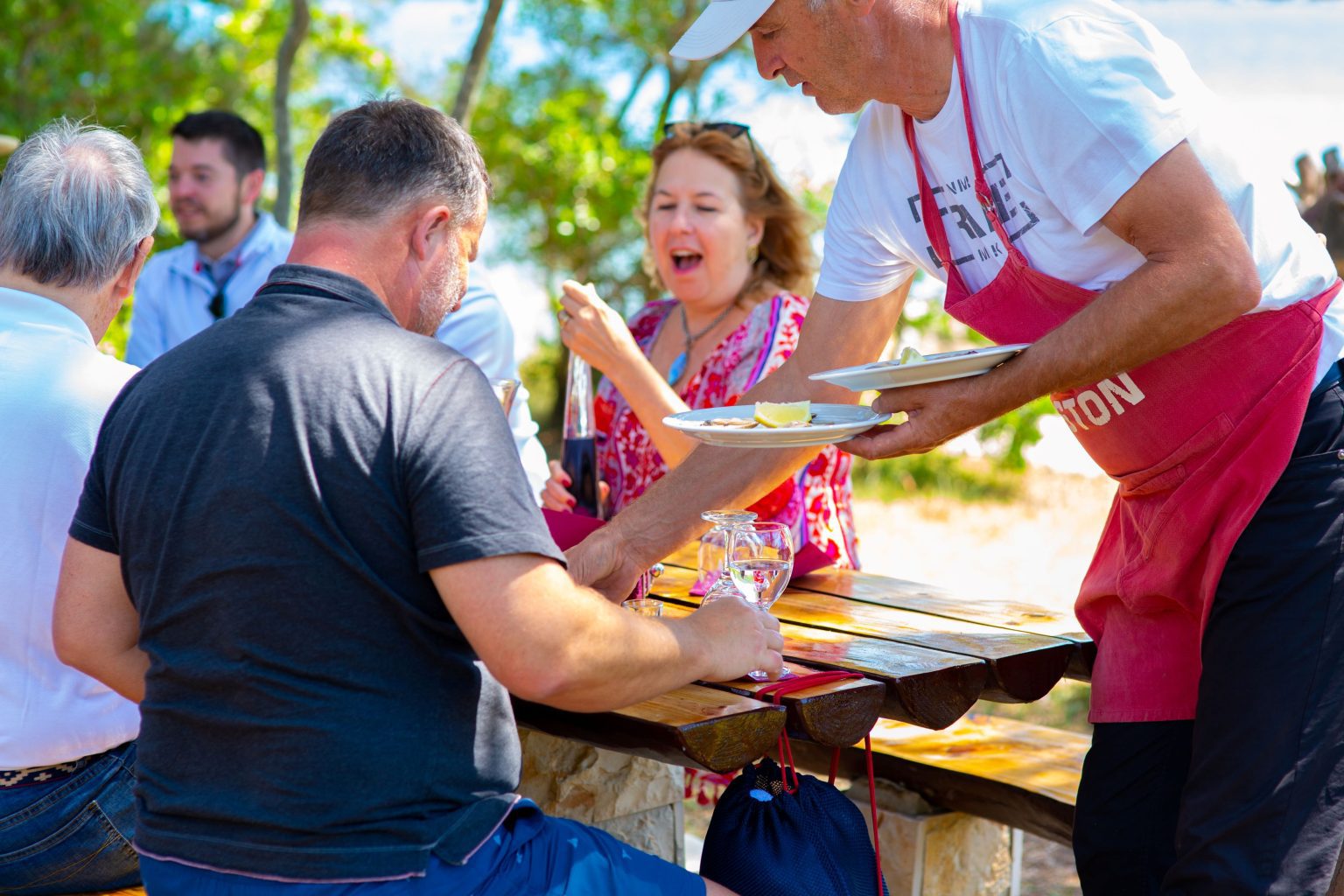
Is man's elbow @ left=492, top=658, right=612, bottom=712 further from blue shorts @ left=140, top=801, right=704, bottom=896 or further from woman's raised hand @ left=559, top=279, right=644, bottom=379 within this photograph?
woman's raised hand @ left=559, top=279, right=644, bottom=379

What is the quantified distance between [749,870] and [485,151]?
26.6ft

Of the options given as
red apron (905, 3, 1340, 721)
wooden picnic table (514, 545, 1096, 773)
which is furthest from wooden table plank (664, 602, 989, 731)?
red apron (905, 3, 1340, 721)

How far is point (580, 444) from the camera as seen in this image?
3.26 m

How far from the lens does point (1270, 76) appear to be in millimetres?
13406

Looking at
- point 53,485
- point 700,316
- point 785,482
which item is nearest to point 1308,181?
point 700,316

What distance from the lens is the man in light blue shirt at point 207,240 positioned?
5301 millimetres

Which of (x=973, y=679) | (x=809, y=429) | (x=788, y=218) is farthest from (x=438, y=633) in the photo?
(x=788, y=218)

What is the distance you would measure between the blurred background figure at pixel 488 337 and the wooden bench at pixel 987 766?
1.12 metres

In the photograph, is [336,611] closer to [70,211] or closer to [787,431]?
[787,431]

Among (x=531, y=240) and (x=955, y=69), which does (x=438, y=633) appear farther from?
(x=531, y=240)

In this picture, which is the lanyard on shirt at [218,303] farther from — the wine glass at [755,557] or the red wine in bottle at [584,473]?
the wine glass at [755,557]

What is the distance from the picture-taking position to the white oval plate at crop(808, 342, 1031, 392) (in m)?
1.93

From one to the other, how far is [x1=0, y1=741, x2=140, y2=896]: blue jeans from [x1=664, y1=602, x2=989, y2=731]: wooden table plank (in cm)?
114

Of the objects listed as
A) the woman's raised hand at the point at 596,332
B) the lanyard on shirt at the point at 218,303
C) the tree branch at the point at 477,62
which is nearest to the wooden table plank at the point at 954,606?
the woman's raised hand at the point at 596,332
